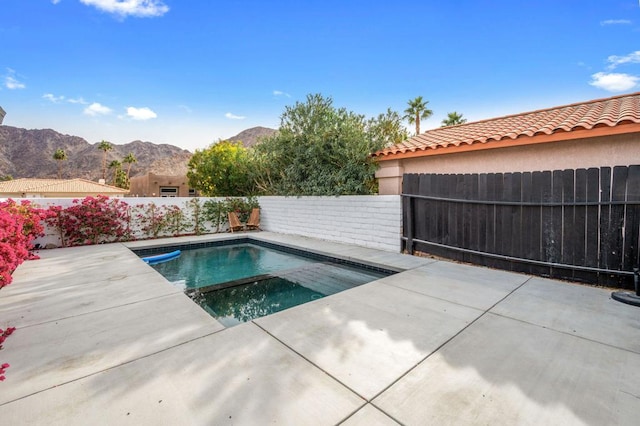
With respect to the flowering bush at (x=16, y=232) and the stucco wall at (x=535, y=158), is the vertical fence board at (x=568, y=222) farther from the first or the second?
the flowering bush at (x=16, y=232)

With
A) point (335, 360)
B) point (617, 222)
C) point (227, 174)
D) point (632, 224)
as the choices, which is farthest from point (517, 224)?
point (227, 174)

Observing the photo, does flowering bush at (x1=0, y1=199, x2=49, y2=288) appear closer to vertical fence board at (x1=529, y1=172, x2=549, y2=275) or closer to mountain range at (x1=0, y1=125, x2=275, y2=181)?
vertical fence board at (x1=529, y1=172, x2=549, y2=275)

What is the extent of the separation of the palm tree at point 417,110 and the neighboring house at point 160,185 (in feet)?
78.0

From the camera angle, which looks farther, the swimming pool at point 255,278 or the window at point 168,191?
the window at point 168,191

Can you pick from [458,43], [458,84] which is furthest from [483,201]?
[458,84]

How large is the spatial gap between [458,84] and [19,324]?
1550 cm

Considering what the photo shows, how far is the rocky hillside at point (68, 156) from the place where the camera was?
5531 centimetres

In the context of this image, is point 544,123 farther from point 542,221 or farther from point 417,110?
point 417,110

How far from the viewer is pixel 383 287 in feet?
13.8

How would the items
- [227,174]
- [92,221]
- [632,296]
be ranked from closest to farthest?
[632,296]
[92,221]
[227,174]

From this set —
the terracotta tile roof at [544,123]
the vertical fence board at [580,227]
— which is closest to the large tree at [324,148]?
the terracotta tile roof at [544,123]

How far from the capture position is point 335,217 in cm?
853

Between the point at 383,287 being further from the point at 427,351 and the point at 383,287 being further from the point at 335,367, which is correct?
the point at 335,367

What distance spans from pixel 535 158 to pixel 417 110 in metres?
21.8
